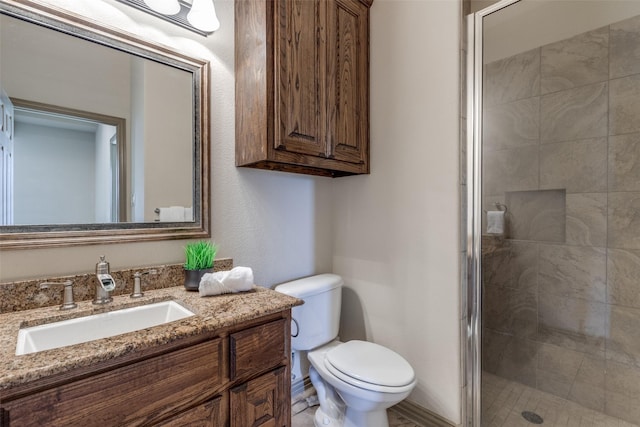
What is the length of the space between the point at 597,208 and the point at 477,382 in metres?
1.04

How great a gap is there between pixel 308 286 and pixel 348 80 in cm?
115

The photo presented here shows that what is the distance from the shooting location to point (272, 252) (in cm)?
169

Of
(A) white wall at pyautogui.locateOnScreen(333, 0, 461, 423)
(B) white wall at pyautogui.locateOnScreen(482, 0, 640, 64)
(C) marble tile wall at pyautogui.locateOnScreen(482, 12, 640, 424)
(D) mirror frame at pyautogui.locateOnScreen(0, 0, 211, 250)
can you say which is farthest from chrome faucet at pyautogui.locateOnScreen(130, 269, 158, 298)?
(B) white wall at pyautogui.locateOnScreen(482, 0, 640, 64)

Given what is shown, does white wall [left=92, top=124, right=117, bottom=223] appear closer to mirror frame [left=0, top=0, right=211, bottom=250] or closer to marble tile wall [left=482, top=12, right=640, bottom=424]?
mirror frame [left=0, top=0, right=211, bottom=250]

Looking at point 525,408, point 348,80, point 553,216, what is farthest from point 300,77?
point 525,408

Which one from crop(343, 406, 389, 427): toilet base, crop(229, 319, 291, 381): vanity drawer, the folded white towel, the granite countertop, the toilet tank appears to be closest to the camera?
the granite countertop

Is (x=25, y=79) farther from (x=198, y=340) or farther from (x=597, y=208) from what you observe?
(x=597, y=208)

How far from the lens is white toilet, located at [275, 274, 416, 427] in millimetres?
1262

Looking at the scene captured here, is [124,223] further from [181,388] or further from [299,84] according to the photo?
[299,84]

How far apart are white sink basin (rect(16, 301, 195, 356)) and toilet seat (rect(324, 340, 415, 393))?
73 centimetres

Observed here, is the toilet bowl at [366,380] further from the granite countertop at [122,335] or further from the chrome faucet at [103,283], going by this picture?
the chrome faucet at [103,283]

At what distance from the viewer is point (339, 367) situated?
136 centimetres

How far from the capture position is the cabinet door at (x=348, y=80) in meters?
1.57

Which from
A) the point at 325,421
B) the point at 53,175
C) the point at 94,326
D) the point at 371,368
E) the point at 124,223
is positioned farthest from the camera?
the point at 325,421
